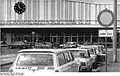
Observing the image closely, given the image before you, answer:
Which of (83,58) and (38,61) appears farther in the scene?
(83,58)

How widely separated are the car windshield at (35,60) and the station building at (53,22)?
49.9 meters

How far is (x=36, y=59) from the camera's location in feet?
28.9

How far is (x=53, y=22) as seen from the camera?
69.2 metres

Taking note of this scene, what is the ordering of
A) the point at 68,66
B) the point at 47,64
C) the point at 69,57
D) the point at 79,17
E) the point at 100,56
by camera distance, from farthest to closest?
the point at 79,17, the point at 100,56, the point at 69,57, the point at 68,66, the point at 47,64

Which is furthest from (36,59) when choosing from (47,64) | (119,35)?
(119,35)

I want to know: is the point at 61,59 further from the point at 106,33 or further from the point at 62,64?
the point at 106,33

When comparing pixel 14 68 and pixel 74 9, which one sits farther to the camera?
pixel 74 9

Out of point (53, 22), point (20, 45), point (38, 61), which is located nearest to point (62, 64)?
point (38, 61)

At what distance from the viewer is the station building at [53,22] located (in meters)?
64.8

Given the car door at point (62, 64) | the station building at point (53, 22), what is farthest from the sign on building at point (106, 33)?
the station building at point (53, 22)

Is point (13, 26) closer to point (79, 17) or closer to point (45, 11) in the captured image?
point (45, 11)

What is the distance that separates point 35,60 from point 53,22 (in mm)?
60616

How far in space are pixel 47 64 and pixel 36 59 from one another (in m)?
0.41

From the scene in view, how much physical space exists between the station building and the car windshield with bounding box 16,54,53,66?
49.9 metres
